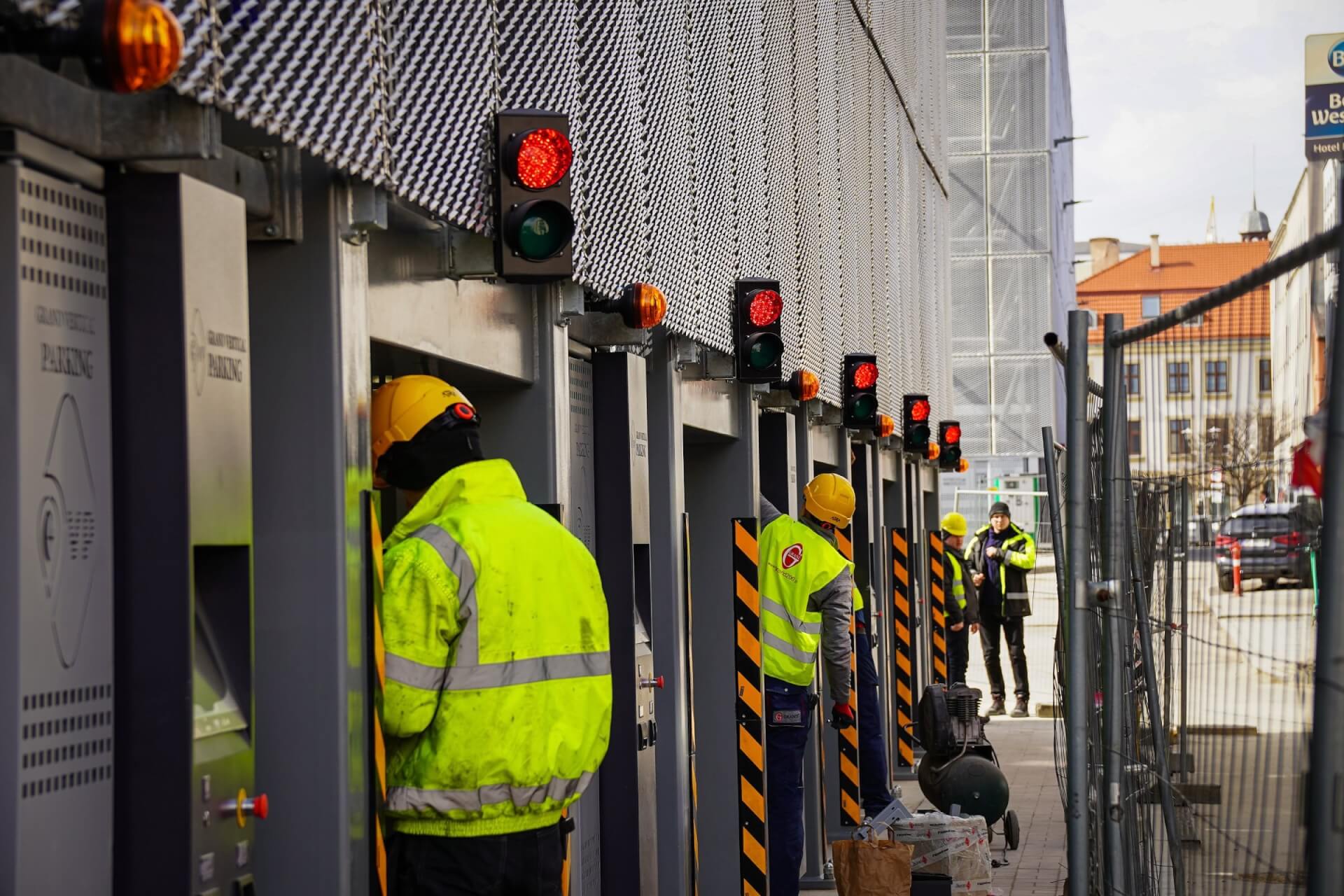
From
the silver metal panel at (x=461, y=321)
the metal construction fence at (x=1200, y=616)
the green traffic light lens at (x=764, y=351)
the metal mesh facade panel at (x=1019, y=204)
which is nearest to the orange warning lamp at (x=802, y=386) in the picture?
the green traffic light lens at (x=764, y=351)

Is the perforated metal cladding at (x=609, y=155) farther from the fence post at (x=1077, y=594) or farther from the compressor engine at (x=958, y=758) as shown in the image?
the compressor engine at (x=958, y=758)

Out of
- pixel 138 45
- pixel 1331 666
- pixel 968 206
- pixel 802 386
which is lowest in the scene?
pixel 1331 666

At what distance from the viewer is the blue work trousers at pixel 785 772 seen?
9172 mm

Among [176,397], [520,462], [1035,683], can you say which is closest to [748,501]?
[520,462]

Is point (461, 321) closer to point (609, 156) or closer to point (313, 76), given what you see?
point (313, 76)

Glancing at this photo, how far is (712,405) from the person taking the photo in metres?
8.66

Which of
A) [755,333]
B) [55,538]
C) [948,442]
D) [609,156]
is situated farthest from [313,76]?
[948,442]

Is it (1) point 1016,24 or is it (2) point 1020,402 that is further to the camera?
(2) point 1020,402

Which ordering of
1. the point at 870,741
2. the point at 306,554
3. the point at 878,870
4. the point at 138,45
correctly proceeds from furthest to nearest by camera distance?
the point at 870,741 < the point at 878,870 < the point at 306,554 < the point at 138,45

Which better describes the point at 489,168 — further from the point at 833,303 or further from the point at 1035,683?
the point at 1035,683

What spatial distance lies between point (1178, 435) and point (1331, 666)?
1554 mm

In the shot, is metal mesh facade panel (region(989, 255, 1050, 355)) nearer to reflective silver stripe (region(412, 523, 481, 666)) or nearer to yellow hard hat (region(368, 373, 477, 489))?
yellow hard hat (region(368, 373, 477, 489))

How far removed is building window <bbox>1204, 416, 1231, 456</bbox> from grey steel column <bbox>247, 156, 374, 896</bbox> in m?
1.85

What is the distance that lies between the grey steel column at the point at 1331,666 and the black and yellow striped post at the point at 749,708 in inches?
235
